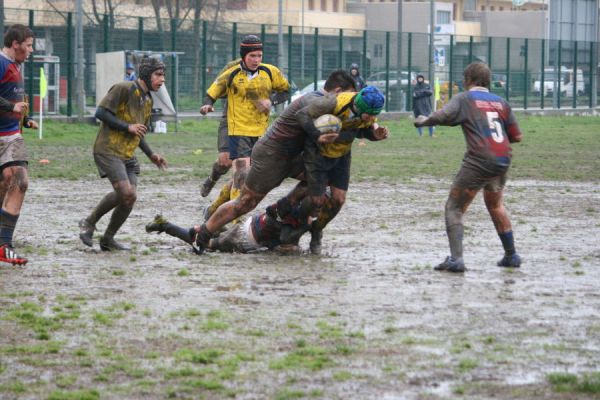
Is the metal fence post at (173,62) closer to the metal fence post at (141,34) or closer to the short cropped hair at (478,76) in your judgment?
the metal fence post at (141,34)

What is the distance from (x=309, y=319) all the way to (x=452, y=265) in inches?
95.2

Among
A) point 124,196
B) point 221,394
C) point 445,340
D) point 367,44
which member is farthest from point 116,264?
point 367,44

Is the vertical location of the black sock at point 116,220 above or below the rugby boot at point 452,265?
→ above

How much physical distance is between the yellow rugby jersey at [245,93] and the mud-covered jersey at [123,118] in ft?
5.65

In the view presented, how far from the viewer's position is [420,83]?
36.6 m

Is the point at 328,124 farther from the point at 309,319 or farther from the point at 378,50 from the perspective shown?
the point at 378,50

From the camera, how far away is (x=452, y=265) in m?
9.83

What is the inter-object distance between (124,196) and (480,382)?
5.66 m

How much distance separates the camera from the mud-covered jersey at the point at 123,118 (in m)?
11.1

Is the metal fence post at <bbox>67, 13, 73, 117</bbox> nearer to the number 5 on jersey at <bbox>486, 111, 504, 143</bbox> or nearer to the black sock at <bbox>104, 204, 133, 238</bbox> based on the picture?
the black sock at <bbox>104, 204, 133, 238</bbox>

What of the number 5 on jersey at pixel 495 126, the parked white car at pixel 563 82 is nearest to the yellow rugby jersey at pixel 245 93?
the number 5 on jersey at pixel 495 126

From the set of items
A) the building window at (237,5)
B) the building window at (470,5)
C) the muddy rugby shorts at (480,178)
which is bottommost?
the muddy rugby shorts at (480,178)

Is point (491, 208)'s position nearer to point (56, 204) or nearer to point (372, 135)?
point (372, 135)

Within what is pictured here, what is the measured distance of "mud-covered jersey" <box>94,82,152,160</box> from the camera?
1106cm
